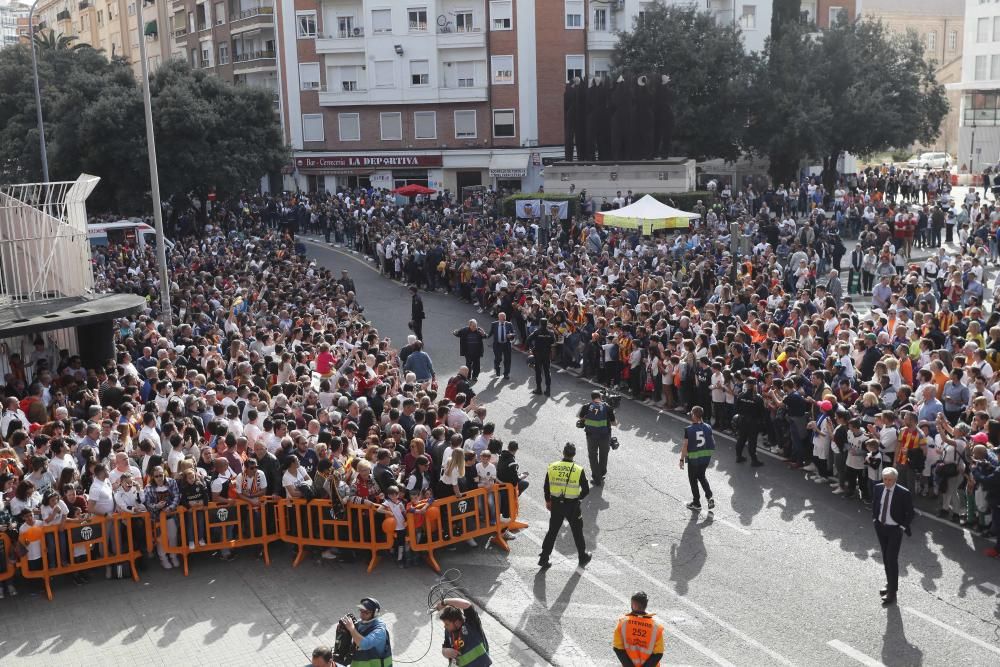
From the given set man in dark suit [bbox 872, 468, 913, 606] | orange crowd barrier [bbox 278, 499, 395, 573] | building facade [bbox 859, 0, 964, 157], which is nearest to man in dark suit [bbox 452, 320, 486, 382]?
orange crowd barrier [bbox 278, 499, 395, 573]

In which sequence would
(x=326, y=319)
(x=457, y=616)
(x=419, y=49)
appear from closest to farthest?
1. (x=457, y=616)
2. (x=326, y=319)
3. (x=419, y=49)

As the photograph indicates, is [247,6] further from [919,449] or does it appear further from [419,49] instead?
[919,449]

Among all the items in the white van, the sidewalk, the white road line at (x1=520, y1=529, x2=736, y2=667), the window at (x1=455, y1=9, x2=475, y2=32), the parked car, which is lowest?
the white road line at (x1=520, y1=529, x2=736, y2=667)

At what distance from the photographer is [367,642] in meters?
8.15

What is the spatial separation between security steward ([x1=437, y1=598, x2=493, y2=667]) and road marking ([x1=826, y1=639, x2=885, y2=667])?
3.68 meters

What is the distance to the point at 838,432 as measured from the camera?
1384 cm

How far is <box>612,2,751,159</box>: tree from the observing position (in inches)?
1849

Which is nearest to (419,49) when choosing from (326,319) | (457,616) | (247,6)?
(247,6)

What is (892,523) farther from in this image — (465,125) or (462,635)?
(465,125)

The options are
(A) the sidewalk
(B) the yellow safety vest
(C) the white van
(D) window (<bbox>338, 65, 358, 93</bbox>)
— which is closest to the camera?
(A) the sidewalk

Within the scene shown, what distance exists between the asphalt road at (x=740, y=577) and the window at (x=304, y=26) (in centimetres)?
4651

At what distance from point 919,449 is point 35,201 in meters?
13.4

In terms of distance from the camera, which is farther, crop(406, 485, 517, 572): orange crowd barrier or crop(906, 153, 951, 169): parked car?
crop(906, 153, 951, 169): parked car

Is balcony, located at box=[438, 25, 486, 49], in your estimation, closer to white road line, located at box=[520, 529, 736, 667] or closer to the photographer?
white road line, located at box=[520, 529, 736, 667]
